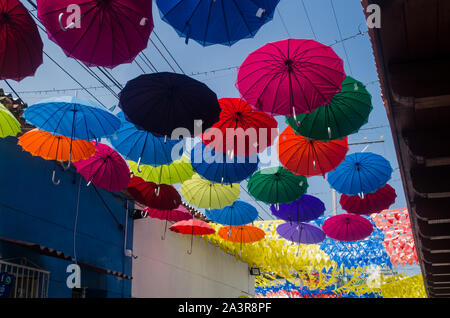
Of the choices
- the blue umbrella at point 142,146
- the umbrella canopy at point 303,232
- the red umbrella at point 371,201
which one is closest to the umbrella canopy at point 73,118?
the blue umbrella at point 142,146

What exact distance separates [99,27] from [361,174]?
4.65 metres

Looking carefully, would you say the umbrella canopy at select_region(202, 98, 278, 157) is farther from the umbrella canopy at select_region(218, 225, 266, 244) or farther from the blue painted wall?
the umbrella canopy at select_region(218, 225, 266, 244)

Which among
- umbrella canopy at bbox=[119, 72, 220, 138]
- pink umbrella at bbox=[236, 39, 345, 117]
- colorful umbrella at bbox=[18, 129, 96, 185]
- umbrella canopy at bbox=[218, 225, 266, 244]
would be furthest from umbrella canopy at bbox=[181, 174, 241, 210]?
pink umbrella at bbox=[236, 39, 345, 117]

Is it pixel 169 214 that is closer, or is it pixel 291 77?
pixel 291 77

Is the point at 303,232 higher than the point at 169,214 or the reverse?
the reverse

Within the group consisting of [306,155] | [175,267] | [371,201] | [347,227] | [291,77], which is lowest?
[175,267]

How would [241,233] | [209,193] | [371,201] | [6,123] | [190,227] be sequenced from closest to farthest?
[6,123], [371,201], [209,193], [190,227], [241,233]

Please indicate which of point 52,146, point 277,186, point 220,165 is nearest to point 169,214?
point 277,186

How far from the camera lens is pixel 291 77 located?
14.8ft

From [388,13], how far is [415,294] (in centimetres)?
1209

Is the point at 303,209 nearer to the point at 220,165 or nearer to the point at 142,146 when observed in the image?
the point at 220,165

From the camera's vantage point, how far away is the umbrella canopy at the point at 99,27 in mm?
3566

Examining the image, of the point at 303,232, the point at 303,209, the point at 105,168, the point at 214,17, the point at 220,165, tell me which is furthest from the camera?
the point at 303,232
